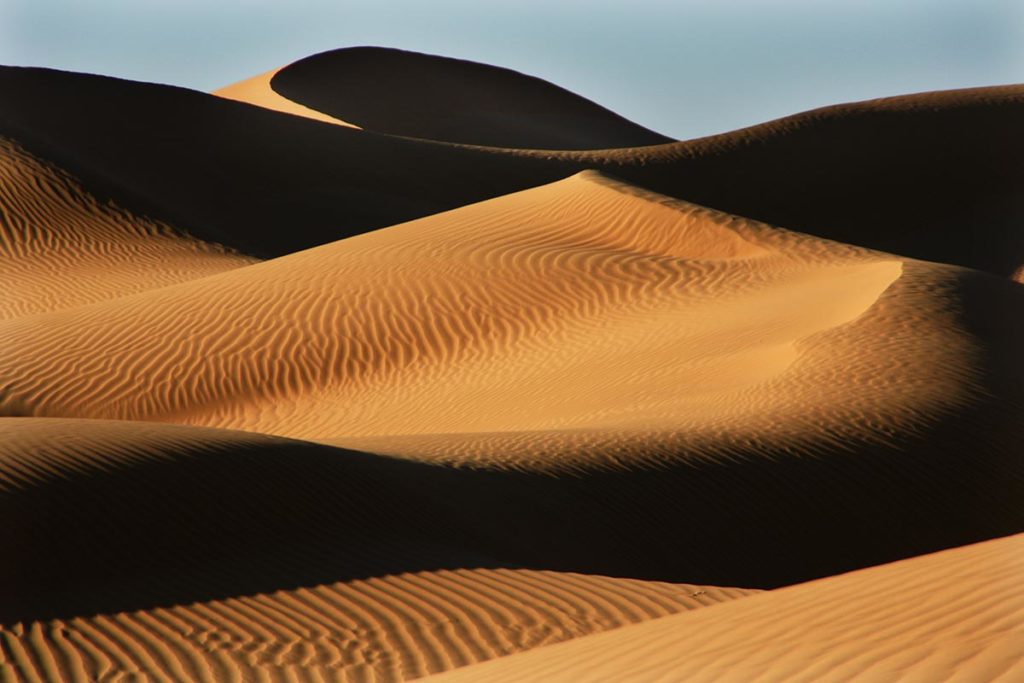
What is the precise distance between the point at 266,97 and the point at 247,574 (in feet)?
176

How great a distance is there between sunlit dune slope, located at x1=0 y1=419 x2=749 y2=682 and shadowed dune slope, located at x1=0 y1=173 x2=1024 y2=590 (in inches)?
10.9

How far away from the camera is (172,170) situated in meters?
34.6

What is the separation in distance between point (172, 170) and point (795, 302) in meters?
20.4

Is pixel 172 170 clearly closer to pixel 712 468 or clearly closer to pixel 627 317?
pixel 627 317

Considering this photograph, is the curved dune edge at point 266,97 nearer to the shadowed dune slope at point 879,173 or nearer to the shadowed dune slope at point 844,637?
the shadowed dune slope at point 879,173

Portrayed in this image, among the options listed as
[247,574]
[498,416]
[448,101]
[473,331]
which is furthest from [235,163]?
[247,574]

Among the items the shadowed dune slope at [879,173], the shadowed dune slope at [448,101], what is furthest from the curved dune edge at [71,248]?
the shadowed dune slope at [448,101]

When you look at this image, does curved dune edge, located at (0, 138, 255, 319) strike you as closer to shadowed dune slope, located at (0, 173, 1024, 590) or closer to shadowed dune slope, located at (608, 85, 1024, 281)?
shadowed dune slope, located at (0, 173, 1024, 590)

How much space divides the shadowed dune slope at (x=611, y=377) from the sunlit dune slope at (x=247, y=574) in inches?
10.9

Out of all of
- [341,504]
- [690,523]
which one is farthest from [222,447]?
[690,523]

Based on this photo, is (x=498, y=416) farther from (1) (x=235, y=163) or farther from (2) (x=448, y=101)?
(2) (x=448, y=101)

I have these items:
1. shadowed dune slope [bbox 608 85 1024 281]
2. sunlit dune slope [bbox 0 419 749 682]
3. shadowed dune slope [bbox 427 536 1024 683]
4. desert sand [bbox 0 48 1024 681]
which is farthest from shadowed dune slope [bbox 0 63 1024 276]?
shadowed dune slope [bbox 427 536 1024 683]

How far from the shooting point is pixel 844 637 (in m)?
5.03

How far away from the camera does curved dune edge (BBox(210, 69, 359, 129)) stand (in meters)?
55.8
